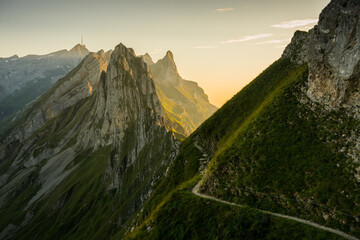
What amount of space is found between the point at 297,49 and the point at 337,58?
26793 millimetres

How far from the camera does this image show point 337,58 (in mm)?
42375

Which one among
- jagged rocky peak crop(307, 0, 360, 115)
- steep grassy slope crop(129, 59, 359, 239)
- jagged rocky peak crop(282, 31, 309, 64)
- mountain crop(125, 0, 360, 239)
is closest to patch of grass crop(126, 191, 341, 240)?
steep grassy slope crop(129, 59, 359, 239)

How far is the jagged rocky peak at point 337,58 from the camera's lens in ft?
129

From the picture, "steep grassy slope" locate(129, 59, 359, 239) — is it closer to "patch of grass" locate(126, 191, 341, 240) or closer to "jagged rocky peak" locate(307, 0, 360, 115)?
"patch of grass" locate(126, 191, 341, 240)

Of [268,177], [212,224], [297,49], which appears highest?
[297,49]

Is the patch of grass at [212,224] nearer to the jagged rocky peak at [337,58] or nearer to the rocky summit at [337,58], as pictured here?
the rocky summit at [337,58]

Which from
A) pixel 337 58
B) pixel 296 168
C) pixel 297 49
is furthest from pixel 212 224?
pixel 297 49

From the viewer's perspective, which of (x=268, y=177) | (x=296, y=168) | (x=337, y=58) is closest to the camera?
(x=296, y=168)

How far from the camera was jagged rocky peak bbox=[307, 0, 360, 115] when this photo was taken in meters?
39.2

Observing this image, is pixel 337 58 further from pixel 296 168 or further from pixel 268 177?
pixel 268 177

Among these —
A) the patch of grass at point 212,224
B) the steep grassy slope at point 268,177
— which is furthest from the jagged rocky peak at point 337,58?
the patch of grass at point 212,224

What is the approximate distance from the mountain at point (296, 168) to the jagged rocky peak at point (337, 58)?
0.15 meters

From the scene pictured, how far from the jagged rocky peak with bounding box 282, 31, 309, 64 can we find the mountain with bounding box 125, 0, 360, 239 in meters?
11.2

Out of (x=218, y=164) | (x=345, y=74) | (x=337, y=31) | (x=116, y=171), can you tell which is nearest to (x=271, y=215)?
(x=218, y=164)
